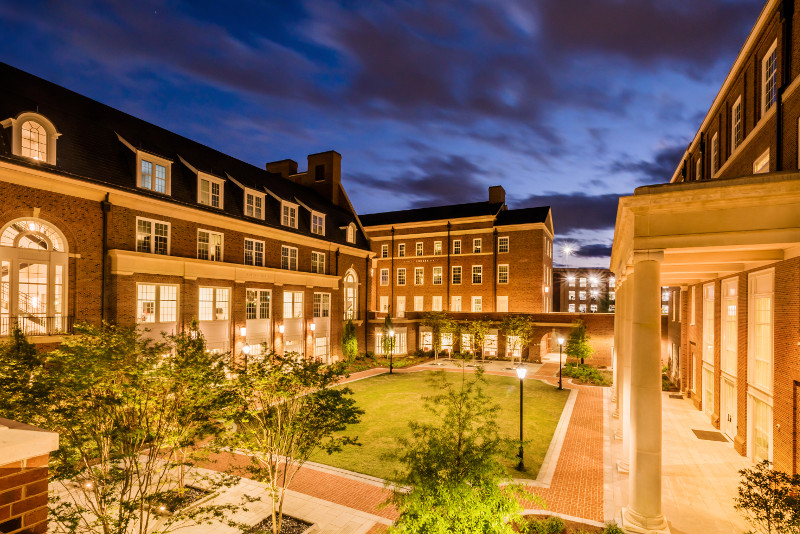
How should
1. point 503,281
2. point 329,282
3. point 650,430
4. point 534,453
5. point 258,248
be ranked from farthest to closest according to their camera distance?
point 503,281, point 329,282, point 258,248, point 534,453, point 650,430

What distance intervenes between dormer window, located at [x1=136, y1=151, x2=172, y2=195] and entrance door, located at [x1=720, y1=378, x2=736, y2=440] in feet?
102

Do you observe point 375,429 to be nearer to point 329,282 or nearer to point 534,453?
point 534,453

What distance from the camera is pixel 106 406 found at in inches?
357

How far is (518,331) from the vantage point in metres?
39.8

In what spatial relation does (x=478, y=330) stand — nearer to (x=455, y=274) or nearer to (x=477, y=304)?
(x=477, y=304)

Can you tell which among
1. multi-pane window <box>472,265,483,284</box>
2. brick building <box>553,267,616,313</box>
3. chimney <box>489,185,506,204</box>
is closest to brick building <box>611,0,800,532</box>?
multi-pane window <box>472,265,483,284</box>

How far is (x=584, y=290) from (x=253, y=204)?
106 metres

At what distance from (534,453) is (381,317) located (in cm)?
2917

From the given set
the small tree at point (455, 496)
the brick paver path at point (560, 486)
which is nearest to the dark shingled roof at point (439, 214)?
the brick paver path at point (560, 486)

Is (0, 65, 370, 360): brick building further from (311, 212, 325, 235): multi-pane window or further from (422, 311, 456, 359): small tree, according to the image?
(422, 311, 456, 359): small tree

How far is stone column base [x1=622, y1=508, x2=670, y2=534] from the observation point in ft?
34.7

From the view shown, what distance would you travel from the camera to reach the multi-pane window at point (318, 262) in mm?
37662

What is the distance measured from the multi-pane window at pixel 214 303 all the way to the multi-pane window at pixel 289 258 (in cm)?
614

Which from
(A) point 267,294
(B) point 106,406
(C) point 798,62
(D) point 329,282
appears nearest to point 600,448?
(C) point 798,62
